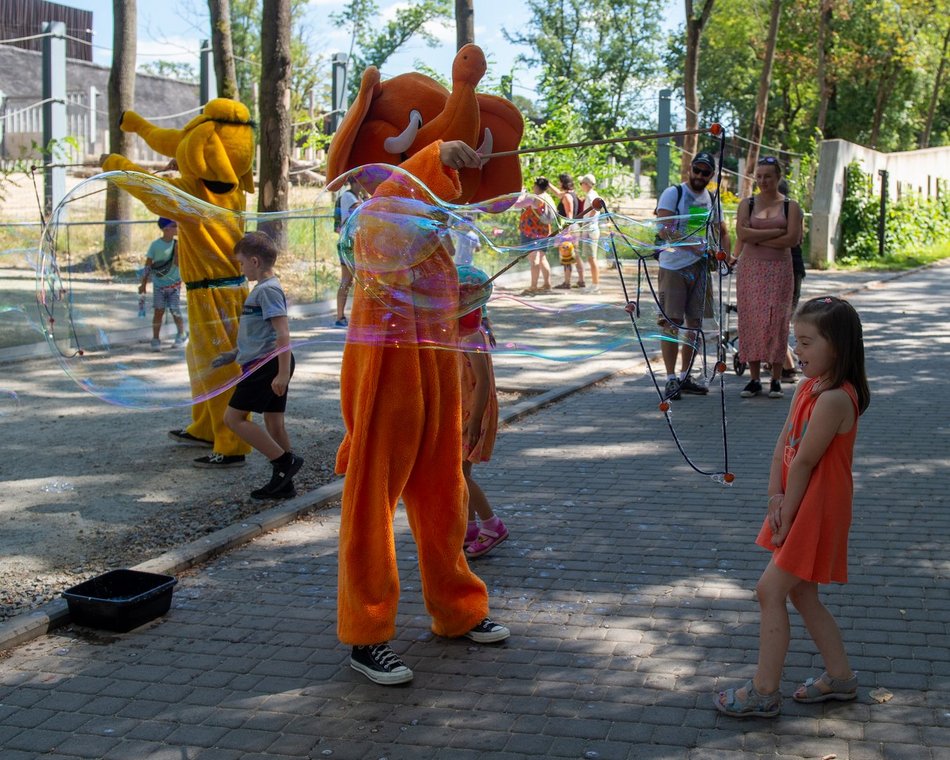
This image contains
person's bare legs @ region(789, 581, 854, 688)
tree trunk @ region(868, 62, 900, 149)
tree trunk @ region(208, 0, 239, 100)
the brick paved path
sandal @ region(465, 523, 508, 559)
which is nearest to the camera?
the brick paved path

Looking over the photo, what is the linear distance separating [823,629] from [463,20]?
13321mm

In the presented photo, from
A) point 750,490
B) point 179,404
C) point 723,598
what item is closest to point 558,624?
point 723,598

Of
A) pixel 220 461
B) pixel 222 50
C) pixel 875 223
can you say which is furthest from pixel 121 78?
pixel 875 223

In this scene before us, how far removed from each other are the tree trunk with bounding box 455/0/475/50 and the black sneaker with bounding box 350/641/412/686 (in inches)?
496

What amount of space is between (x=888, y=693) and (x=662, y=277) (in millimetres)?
6014

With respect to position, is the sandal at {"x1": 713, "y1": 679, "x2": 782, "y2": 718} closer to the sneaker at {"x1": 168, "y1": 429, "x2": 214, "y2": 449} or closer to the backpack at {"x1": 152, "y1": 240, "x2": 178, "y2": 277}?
the sneaker at {"x1": 168, "y1": 429, "x2": 214, "y2": 449}

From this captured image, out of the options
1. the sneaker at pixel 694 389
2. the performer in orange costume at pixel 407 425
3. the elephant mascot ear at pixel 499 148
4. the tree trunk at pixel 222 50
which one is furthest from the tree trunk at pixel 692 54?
the performer in orange costume at pixel 407 425

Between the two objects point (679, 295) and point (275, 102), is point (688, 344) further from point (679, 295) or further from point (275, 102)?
point (275, 102)

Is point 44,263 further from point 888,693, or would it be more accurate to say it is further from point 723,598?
point 888,693

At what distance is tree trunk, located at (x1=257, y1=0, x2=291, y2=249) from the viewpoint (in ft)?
52.6

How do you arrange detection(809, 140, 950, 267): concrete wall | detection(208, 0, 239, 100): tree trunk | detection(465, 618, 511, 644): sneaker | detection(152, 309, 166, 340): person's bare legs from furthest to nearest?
detection(809, 140, 950, 267): concrete wall, detection(208, 0, 239, 100): tree trunk, detection(152, 309, 166, 340): person's bare legs, detection(465, 618, 511, 644): sneaker

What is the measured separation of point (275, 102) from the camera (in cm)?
1634

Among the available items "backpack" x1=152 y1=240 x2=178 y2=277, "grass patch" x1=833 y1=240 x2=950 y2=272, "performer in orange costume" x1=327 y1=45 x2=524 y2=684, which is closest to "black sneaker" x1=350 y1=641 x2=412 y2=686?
"performer in orange costume" x1=327 y1=45 x2=524 y2=684

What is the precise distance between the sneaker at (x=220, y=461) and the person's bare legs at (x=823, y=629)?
4512 mm
